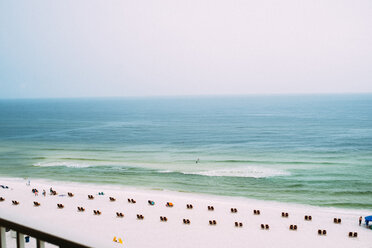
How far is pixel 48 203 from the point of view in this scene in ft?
97.0

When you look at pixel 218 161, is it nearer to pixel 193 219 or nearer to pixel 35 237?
pixel 193 219

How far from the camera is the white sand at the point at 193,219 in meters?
21.7

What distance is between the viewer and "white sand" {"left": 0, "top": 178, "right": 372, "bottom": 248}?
2167 centimetres

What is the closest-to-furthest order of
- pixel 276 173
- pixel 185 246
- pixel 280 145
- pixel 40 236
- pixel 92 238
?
pixel 92 238
pixel 40 236
pixel 185 246
pixel 276 173
pixel 280 145

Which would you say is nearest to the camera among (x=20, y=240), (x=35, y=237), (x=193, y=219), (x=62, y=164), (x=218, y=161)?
(x=35, y=237)

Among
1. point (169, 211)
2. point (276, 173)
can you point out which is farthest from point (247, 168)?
point (169, 211)

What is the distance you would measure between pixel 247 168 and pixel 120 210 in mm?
21152

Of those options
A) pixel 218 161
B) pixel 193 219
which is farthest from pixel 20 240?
pixel 218 161

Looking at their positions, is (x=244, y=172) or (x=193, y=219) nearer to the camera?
(x=193, y=219)

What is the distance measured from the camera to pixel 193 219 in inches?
1014

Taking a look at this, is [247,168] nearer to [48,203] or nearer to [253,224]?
[253,224]

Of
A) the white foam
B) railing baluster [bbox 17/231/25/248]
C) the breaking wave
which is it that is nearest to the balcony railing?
railing baluster [bbox 17/231/25/248]

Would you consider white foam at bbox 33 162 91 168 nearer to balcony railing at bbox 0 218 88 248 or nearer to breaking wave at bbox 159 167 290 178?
breaking wave at bbox 159 167 290 178

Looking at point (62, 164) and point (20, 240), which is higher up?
point (20, 240)
